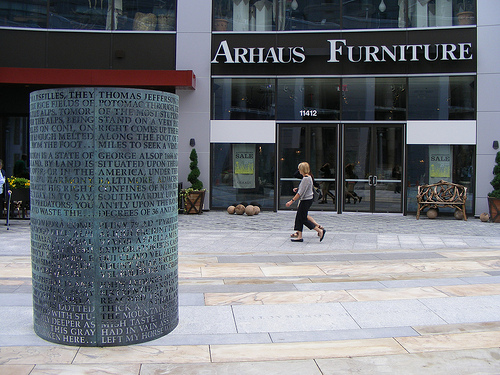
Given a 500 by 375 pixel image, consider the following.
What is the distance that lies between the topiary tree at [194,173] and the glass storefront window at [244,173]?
32.7 inches

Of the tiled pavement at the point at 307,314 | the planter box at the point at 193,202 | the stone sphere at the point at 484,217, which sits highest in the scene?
the planter box at the point at 193,202

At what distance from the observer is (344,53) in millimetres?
17516

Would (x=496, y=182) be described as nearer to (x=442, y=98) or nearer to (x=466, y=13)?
(x=442, y=98)

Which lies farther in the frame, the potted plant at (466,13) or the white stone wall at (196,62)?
the white stone wall at (196,62)

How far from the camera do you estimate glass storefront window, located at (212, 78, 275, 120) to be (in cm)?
1795

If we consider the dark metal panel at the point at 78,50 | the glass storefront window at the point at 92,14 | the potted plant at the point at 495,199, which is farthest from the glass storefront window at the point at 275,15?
the potted plant at the point at 495,199

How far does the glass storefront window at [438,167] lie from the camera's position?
56.6 feet

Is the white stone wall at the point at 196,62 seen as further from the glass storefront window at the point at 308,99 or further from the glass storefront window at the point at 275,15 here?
the glass storefront window at the point at 308,99

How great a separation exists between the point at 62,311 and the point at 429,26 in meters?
16.0

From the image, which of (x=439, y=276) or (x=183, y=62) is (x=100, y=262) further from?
(x=183, y=62)

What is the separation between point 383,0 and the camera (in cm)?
1781

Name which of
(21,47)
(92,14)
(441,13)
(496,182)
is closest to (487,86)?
(441,13)

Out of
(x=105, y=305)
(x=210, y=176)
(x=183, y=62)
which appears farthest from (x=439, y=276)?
(x=183, y=62)

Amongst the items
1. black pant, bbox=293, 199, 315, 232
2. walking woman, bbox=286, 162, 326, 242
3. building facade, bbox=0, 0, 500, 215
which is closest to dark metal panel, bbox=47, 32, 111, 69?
building facade, bbox=0, 0, 500, 215
